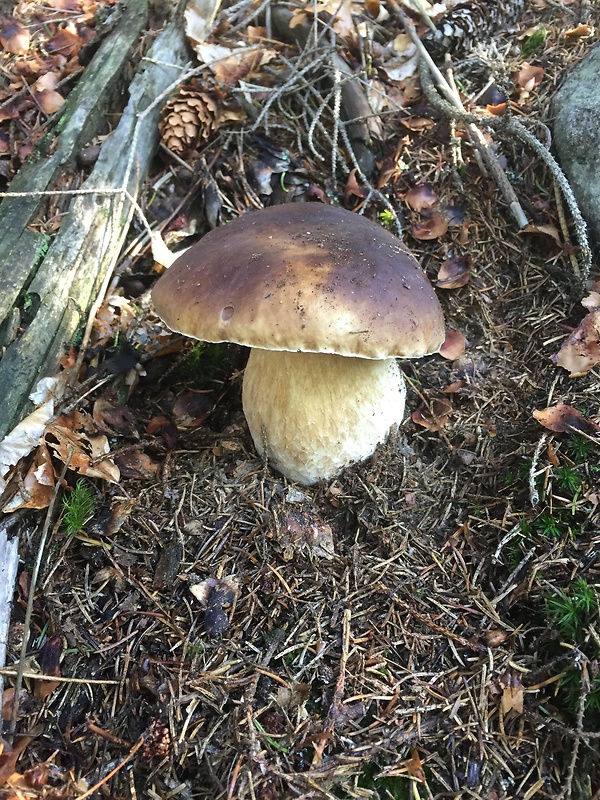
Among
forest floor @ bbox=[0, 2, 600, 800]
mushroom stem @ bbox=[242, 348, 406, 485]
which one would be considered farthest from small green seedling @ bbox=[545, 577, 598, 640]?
mushroom stem @ bbox=[242, 348, 406, 485]

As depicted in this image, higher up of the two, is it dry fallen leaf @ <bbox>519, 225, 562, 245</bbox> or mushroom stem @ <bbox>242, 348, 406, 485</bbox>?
dry fallen leaf @ <bbox>519, 225, 562, 245</bbox>

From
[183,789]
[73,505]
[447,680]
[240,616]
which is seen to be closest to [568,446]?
[447,680]

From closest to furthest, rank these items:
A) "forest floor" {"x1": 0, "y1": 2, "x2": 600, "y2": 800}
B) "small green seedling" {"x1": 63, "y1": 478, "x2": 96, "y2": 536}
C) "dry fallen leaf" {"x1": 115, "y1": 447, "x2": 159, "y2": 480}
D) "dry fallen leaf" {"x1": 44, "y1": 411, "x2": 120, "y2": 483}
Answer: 1. "forest floor" {"x1": 0, "y1": 2, "x2": 600, "y2": 800}
2. "small green seedling" {"x1": 63, "y1": 478, "x2": 96, "y2": 536}
3. "dry fallen leaf" {"x1": 44, "y1": 411, "x2": 120, "y2": 483}
4. "dry fallen leaf" {"x1": 115, "y1": 447, "x2": 159, "y2": 480}

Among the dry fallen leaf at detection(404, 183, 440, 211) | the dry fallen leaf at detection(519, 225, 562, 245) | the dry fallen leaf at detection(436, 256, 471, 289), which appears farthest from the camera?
the dry fallen leaf at detection(404, 183, 440, 211)

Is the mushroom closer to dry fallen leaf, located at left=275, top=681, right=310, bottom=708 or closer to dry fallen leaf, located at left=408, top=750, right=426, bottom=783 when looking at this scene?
dry fallen leaf, located at left=275, top=681, right=310, bottom=708

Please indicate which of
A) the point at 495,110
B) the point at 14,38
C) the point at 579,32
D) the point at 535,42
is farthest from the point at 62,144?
the point at 579,32

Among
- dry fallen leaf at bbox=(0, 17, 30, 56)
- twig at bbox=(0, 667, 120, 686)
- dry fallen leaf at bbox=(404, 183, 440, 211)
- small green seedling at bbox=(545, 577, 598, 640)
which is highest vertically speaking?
dry fallen leaf at bbox=(0, 17, 30, 56)
